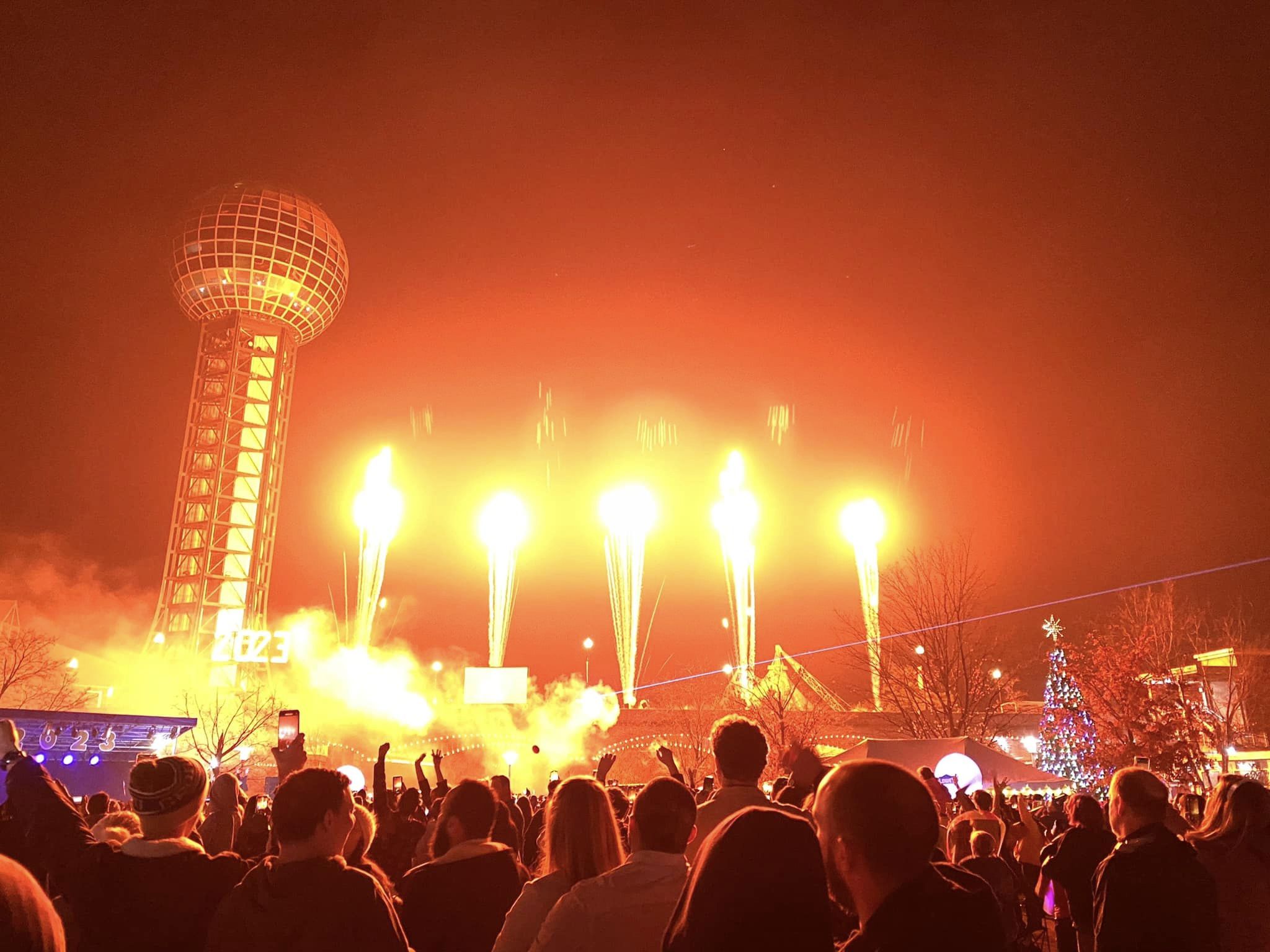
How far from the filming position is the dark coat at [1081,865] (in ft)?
21.5

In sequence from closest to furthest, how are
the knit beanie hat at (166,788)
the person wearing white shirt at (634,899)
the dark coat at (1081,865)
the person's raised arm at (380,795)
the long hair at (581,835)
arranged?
the person wearing white shirt at (634,899) < the knit beanie hat at (166,788) < the long hair at (581,835) < the dark coat at (1081,865) < the person's raised arm at (380,795)

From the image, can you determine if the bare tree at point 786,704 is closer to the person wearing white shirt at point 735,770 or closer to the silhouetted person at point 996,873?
the silhouetted person at point 996,873

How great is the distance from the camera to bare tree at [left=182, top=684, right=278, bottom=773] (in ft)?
184

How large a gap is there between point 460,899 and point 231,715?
200ft

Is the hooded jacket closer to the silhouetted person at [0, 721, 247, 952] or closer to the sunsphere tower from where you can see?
the silhouetted person at [0, 721, 247, 952]

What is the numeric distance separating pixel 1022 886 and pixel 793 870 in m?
9.95

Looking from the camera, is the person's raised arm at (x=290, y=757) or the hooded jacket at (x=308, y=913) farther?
the person's raised arm at (x=290, y=757)

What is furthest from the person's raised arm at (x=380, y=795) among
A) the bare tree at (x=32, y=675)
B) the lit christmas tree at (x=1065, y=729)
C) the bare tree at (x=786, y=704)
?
the bare tree at (x=32, y=675)

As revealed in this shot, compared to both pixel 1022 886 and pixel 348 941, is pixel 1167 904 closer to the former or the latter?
pixel 348 941

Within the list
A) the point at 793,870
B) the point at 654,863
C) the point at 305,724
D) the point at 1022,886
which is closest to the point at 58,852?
the point at 654,863

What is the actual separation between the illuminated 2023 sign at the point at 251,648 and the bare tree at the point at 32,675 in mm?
9311

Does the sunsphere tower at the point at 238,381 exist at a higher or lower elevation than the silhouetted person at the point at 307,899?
higher

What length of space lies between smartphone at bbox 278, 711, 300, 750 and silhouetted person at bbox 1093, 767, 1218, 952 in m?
6.63

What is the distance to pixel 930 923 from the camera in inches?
95.3
